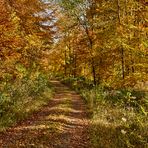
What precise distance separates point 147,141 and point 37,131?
186 inches

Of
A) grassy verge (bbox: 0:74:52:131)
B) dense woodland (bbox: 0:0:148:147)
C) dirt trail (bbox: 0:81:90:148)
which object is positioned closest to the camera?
dirt trail (bbox: 0:81:90:148)

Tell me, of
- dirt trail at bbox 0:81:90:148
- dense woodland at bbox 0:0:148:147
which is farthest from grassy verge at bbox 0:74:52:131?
dirt trail at bbox 0:81:90:148

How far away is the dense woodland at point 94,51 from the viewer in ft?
46.8

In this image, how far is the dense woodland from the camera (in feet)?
46.8

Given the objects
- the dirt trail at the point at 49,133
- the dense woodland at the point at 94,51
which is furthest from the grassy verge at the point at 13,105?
the dirt trail at the point at 49,133

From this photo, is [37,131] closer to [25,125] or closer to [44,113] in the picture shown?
[25,125]

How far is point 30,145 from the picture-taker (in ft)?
32.9

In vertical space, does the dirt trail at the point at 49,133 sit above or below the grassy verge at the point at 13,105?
below

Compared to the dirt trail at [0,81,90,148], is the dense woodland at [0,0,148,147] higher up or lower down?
higher up

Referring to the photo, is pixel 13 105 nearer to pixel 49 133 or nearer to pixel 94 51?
pixel 49 133

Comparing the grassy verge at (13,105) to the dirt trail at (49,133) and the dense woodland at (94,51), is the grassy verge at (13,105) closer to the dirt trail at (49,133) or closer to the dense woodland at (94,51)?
the dense woodland at (94,51)

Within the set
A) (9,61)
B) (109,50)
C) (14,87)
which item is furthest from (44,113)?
(109,50)

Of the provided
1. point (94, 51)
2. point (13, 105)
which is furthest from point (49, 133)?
point (94, 51)

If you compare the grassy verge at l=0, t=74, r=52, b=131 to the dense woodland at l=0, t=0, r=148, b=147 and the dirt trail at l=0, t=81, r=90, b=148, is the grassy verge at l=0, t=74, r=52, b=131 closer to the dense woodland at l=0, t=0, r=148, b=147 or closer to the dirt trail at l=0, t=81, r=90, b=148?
the dense woodland at l=0, t=0, r=148, b=147
